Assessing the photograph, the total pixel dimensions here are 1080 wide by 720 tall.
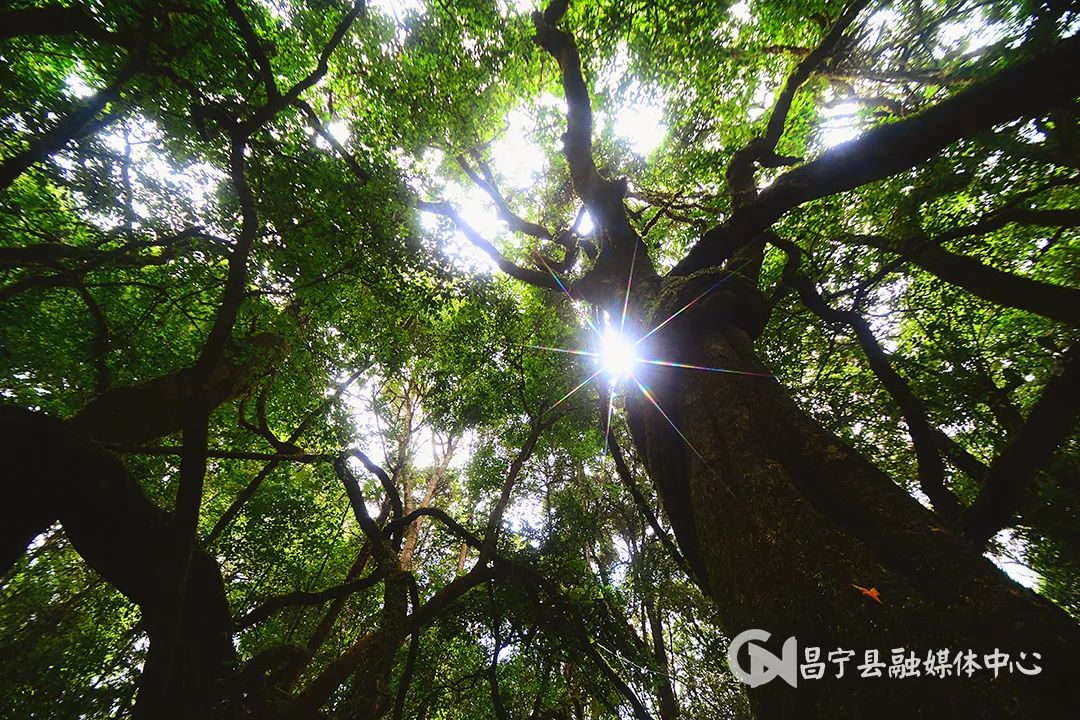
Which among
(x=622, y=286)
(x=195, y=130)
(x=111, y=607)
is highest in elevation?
(x=195, y=130)

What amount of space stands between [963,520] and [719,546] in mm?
1924

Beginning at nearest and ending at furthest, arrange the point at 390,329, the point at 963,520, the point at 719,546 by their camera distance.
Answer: the point at 719,546 → the point at 963,520 → the point at 390,329

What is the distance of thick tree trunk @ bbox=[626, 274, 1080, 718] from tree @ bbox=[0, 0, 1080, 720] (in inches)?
0.7

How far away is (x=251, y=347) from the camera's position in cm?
511

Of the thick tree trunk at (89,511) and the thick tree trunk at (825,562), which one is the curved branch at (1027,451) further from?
the thick tree trunk at (89,511)

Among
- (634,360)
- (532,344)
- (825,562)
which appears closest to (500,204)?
(532,344)

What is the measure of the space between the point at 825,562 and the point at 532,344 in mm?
6198

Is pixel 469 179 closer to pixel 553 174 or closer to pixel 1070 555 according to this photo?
pixel 553 174


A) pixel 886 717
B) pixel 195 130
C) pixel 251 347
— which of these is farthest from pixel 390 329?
pixel 886 717

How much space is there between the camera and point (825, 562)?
1942mm

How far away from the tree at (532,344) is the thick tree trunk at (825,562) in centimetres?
2

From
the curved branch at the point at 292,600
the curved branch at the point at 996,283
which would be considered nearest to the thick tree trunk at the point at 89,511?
the curved branch at the point at 292,600

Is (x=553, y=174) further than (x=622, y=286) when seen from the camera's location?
Yes

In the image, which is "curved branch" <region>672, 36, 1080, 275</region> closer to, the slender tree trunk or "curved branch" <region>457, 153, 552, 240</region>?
"curved branch" <region>457, 153, 552, 240</region>
